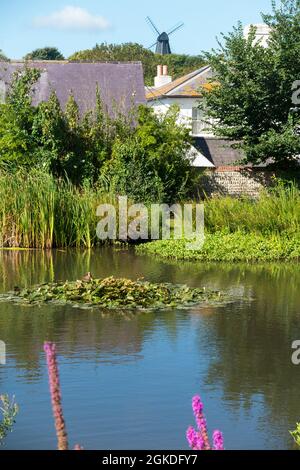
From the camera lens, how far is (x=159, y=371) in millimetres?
10812

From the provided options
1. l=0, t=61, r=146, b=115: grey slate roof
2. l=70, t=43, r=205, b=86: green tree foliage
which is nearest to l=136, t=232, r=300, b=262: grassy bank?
l=0, t=61, r=146, b=115: grey slate roof

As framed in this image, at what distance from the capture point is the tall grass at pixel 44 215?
22062 mm

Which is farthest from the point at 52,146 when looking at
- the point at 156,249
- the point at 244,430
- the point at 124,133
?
the point at 244,430

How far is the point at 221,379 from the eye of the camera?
34.4 feet

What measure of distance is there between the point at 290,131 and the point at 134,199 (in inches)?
248

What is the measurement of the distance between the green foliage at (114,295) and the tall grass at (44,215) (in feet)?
21.2

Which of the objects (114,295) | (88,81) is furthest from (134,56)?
(114,295)

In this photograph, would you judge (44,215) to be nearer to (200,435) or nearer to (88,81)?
(88,81)

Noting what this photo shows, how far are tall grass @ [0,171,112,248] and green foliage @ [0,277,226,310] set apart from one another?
21.2 ft

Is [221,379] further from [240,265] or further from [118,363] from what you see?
[240,265]

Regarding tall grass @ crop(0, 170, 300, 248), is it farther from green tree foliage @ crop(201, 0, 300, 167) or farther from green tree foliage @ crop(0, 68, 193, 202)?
green tree foliage @ crop(201, 0, 300, 167)

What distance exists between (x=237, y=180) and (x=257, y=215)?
803 cm

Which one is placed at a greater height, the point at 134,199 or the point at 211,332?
the point at 134,199

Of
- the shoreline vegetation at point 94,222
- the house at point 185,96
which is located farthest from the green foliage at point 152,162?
the house at point 185,96
